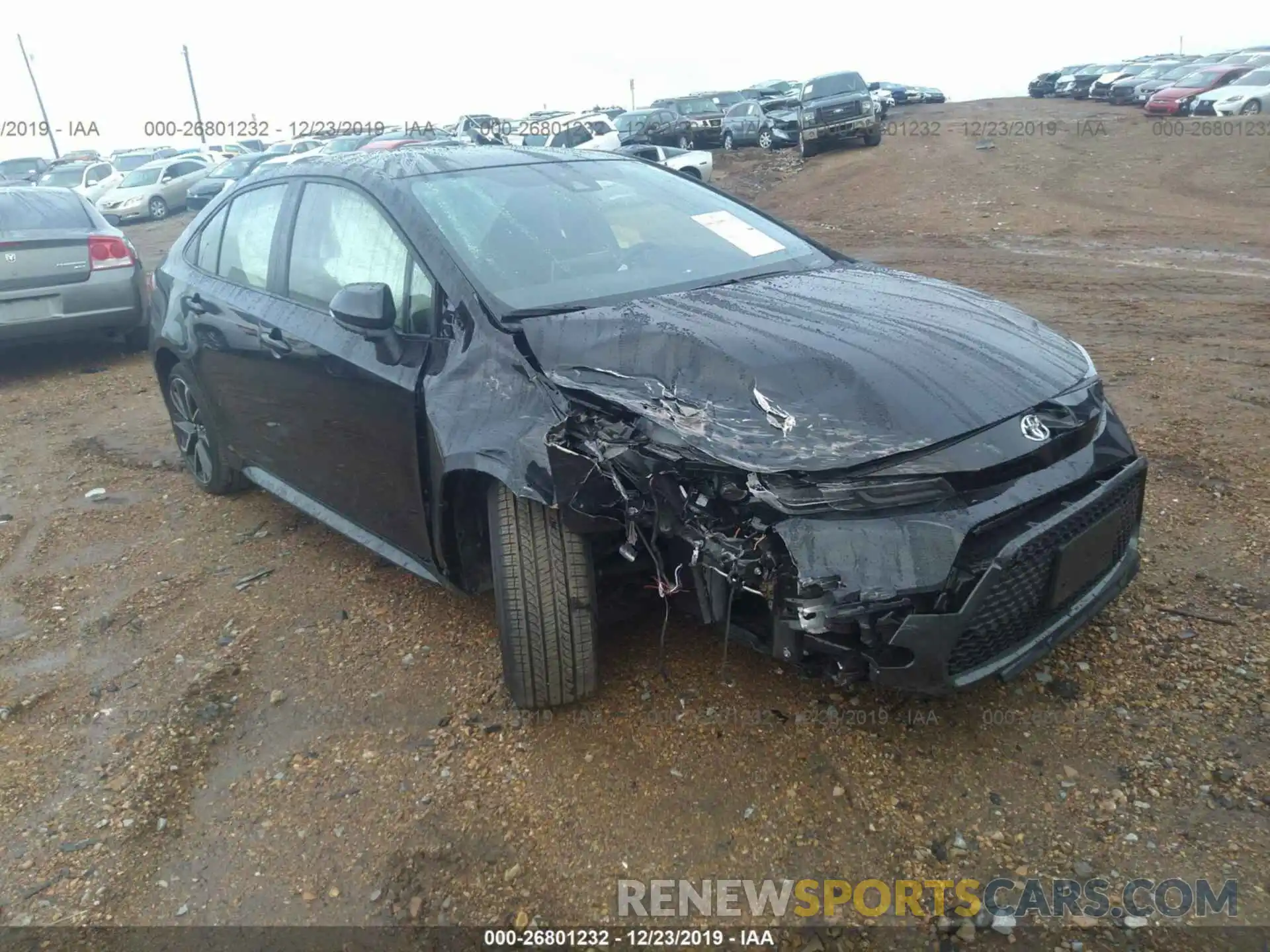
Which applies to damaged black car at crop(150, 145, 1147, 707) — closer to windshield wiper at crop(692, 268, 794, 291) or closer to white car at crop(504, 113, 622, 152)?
windshield wiper at crop(692, 268, 794, 291)

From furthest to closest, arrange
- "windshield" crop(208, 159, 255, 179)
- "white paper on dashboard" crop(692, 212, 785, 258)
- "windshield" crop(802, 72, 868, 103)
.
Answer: "windshield" crop(208, 159, 255, 179), "windshield" crop(802, 72, 868, 103), "white paper on dashboard" crop(692, 212, 785, 258)

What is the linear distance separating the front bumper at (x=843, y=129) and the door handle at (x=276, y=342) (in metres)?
19.0

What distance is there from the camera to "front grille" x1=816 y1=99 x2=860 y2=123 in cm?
2038

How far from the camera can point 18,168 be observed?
31422 mm

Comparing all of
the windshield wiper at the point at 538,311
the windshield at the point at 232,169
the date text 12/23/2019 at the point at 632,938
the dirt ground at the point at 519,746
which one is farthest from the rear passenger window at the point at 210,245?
the windshield at the point at 232,169

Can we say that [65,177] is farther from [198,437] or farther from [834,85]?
[198,437]

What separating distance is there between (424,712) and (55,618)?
6.34 ft

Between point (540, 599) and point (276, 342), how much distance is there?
174cm

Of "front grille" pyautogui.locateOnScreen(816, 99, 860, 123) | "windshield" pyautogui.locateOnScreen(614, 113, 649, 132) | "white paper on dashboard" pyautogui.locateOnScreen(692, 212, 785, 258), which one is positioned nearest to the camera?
"white paper on dashboard" pyautogui.locateOnScreen(692, 212, 785, 258)

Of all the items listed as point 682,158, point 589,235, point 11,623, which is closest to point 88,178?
point 682,158

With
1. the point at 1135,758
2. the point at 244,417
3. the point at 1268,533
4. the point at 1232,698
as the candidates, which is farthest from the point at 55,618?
the point at 1268,533

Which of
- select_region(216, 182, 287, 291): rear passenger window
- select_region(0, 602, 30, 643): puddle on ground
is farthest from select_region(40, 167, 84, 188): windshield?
select_region(0, 602, 30, 643): puddle on ground

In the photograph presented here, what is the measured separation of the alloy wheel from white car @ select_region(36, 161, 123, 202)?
23.7 meters

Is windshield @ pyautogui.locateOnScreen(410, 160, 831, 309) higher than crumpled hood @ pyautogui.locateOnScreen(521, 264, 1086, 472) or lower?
higher
